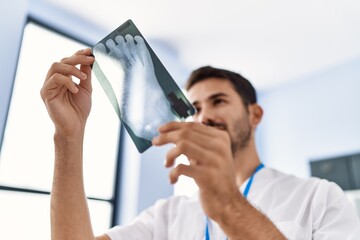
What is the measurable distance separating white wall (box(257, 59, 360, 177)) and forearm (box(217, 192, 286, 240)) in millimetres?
2292

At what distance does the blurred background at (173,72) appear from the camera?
5.75 feet

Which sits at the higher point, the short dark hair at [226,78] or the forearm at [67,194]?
the short dark hair at [226,78]

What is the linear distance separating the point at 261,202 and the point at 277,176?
0.43 ft

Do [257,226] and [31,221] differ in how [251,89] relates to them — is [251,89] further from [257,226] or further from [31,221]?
[31,221]

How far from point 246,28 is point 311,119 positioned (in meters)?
1.09

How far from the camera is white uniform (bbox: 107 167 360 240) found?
34.7 inches

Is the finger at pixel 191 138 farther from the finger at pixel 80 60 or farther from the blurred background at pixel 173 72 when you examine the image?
the blurred background at pixel 173 72

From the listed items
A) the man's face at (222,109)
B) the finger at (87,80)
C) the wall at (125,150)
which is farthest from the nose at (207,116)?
the wall at (125,150)

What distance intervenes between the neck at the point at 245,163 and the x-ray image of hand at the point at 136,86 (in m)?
0.65

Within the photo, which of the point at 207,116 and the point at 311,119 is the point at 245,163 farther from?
the point at 311,119

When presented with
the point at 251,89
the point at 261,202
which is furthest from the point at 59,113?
the point at 251,89

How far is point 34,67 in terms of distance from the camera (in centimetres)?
191

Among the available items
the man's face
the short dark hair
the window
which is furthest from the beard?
the window

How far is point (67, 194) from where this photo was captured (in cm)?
80
